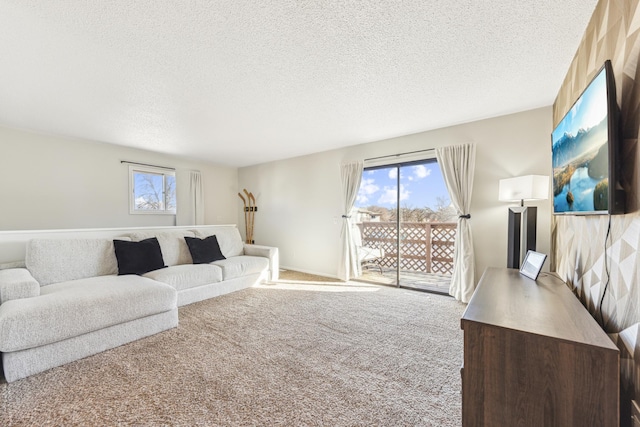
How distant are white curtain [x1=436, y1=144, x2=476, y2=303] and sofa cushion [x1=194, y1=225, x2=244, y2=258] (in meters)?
3.36

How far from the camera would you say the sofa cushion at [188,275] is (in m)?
2.98

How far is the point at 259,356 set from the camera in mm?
2004

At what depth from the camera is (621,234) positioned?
1.13 m

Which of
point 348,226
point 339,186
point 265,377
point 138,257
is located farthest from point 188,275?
point 339,186

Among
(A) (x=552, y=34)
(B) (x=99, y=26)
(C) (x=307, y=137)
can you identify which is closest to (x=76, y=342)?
(B) (x=99, y=26)

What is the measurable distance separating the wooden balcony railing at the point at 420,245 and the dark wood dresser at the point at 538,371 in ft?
9.79

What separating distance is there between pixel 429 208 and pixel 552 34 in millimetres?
2453

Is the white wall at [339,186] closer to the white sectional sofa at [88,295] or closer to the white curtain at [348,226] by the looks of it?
the white curtain at [348,226]

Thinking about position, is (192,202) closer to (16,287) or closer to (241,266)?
(241,266)

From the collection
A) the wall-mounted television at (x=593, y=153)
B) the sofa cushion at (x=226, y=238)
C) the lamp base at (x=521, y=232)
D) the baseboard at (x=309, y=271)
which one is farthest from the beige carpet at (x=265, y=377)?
the baseboard at (x=309, y=271)

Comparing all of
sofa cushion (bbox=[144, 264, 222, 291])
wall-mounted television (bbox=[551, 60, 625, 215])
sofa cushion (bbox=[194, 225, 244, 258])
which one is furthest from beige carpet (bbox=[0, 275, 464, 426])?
sofa cushion (bbox=[194, 225, 244, 258])

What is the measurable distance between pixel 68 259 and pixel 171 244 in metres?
1.09

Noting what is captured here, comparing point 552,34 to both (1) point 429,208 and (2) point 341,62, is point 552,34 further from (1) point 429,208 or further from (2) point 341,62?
(1) point 429,208

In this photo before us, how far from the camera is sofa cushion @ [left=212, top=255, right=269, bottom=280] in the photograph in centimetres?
363
